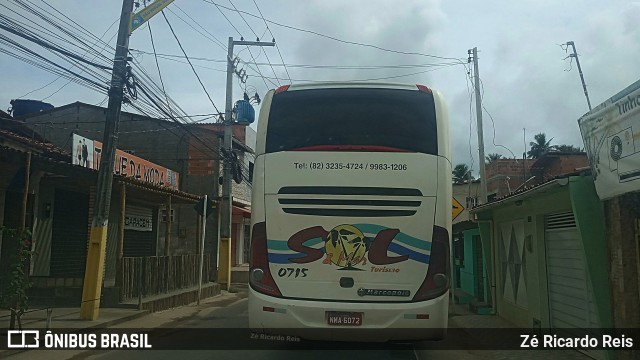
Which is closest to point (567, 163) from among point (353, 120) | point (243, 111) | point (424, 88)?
point (243, 111)

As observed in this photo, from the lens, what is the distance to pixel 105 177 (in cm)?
1223

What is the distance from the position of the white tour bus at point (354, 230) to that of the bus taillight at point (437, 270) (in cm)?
1

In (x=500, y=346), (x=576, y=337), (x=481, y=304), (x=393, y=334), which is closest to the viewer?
(x=393, y=334)

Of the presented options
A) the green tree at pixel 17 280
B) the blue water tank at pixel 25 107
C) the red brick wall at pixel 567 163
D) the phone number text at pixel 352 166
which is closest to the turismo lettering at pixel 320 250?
the phone number text at pixel 352 166

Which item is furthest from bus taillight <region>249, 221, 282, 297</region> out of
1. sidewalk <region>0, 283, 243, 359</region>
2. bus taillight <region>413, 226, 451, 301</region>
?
sidewalk <region>0, 283, 243, 359</region>

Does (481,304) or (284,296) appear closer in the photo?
(284,296)

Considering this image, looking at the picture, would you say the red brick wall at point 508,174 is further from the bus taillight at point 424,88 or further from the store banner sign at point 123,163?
the bus taillight at point 424,88

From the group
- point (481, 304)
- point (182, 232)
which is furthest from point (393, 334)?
point (182, 232)

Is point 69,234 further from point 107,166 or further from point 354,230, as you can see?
point 354,230

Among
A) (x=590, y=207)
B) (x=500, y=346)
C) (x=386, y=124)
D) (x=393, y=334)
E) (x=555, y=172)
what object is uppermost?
(x=555, y=172)

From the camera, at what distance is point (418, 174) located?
670cm

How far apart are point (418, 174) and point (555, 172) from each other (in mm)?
22152

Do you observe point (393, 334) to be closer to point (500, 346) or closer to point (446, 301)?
point (446, 301)

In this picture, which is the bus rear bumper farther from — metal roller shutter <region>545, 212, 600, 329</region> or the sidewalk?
the sidewalk
